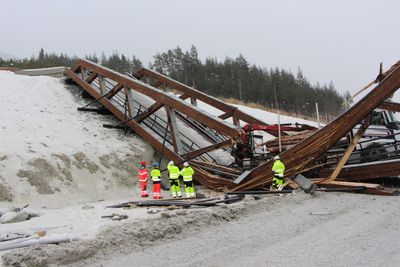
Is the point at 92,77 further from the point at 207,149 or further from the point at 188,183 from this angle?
the point at 188,183

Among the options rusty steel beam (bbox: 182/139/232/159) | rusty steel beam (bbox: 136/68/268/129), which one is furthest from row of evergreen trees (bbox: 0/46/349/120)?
rusty steel beam (bbox: 182/139/232/159)

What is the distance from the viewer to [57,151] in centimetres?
1273

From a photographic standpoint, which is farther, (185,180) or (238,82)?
(238,82)

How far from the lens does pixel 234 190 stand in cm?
1184

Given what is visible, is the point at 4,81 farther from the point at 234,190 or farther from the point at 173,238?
the point at 173,238

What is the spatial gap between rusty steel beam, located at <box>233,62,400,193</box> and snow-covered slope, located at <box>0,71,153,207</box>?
4327mm

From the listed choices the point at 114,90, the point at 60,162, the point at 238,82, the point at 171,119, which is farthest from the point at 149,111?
the point at 238,82

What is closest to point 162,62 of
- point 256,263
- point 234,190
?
point 234,190

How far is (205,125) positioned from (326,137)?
13.5ft

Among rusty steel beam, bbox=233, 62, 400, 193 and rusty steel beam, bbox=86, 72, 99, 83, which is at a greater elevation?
rusty steel beam, bbox=86, 72, 99, 83

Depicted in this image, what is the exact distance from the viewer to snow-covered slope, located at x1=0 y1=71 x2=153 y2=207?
1113 centimetres

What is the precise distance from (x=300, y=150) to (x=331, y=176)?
1.12 meters

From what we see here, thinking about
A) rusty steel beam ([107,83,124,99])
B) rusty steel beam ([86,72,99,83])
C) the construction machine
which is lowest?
the construction machine

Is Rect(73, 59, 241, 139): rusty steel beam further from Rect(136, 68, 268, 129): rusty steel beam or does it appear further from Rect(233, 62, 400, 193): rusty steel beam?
Rect(136, 68, 268, 129): rusty steel beam
